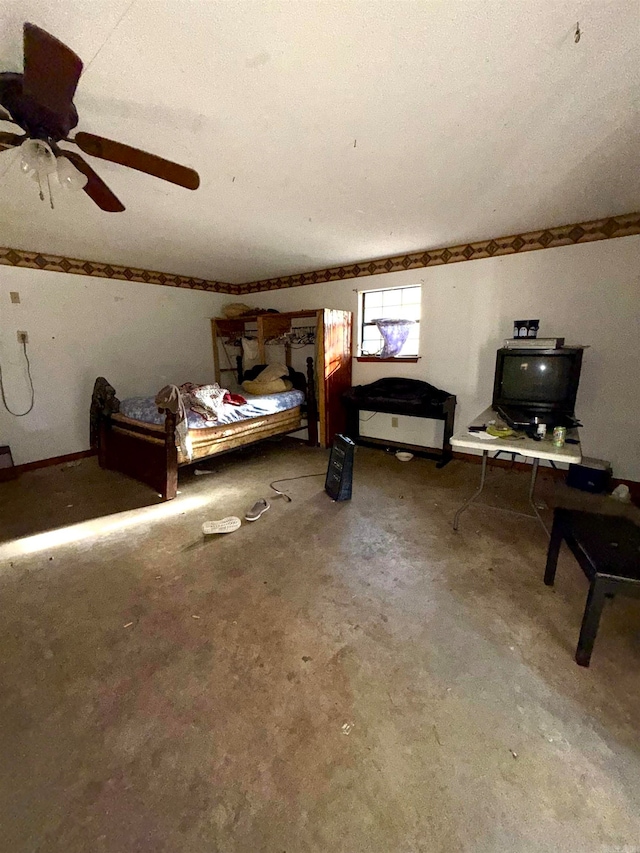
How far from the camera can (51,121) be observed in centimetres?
128

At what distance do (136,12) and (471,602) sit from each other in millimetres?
2706

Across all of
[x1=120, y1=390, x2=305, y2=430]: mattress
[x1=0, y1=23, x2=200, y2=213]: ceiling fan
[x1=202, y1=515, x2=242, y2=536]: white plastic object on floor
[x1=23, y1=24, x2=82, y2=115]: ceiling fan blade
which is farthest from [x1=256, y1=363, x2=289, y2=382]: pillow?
[x1=23, y1=24, x2=82, y2=115]: ceiling fan blade

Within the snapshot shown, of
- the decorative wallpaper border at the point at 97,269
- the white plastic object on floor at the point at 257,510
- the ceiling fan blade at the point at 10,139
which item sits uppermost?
the decorative wallpaper border at the point at 97,269

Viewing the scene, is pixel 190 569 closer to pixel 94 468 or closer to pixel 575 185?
Result: pixel 94 468

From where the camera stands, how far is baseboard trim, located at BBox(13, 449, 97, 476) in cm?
370

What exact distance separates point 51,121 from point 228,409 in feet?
7.83

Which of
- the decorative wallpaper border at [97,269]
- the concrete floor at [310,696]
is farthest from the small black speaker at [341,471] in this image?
the decorative wallpaper border at [97,269]

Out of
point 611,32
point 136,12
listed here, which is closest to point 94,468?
point 136,12

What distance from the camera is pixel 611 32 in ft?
3.65

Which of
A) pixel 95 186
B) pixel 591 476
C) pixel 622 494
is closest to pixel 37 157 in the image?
pixel 95 186

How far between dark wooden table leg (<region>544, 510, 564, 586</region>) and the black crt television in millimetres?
1178

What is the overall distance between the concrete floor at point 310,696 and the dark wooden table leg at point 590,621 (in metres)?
0.07

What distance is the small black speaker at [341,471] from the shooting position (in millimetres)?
2922

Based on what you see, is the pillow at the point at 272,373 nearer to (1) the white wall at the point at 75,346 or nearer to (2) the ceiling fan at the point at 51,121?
(1) the white wall at the point at 75,346
